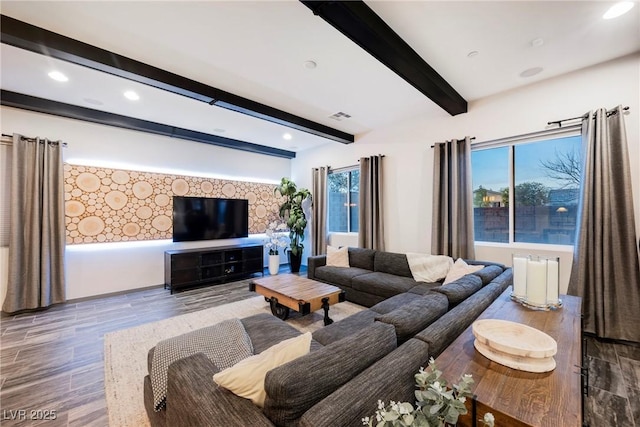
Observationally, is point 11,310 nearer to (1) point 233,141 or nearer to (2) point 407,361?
(1) point 233,141

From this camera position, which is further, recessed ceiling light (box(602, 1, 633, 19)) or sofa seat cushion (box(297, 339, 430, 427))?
recessed ceiling light (box(602, 1, 633, 19))

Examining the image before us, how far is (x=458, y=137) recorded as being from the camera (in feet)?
12.6

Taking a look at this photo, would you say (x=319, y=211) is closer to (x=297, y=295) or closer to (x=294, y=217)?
(x=294, y=217)

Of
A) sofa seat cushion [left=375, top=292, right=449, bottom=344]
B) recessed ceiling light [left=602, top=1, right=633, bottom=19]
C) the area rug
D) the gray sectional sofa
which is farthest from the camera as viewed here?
recessed ceiling light [left=602, top=1, right=633, bottom=19]

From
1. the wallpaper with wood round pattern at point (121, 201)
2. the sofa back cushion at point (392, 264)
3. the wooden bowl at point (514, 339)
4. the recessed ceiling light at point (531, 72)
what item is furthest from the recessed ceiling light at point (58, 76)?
the recessed ceiling light at point (531, 72)

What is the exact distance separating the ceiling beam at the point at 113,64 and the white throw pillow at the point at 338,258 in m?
2.50

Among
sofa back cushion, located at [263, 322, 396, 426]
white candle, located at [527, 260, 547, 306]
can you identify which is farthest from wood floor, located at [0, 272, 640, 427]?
sofa back cushion, located at [263, 322, 396, 426]

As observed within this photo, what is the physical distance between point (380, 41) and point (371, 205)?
2.96 meters

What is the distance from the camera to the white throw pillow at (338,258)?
4.57m

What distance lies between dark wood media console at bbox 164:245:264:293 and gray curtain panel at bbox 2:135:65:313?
1.42 meters

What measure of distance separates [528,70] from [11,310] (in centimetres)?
707

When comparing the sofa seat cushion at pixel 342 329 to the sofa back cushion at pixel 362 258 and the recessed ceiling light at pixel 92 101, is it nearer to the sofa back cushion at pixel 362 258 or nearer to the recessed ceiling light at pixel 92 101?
the sofa back cushion at pixel 362 258

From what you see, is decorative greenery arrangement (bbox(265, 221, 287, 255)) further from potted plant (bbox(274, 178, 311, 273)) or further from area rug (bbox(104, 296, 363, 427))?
area rug (bbox(104, 296, 363, 427))

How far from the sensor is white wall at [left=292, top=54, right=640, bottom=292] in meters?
2.68
